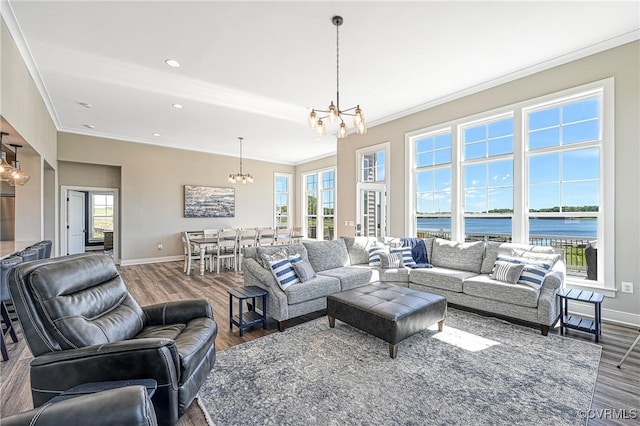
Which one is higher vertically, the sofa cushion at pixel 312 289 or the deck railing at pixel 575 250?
the deck railing at pixel 575 250

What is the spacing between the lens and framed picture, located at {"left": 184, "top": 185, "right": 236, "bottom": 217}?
800 centimetres

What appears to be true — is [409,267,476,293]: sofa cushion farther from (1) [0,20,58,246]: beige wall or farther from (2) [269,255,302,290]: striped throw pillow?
(1) [0,20,58,246]: beige wall

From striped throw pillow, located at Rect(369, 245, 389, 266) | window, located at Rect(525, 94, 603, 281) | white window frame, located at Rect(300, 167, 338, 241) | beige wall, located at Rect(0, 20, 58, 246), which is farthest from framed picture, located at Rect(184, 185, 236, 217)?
window, located at Rect(525, 94, 603, 281)

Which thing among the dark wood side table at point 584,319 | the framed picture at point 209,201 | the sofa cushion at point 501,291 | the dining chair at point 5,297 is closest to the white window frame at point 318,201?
the framed picture at point 209,201

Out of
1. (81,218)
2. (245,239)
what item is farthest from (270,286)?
(81,218)

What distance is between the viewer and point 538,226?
411 centimetres

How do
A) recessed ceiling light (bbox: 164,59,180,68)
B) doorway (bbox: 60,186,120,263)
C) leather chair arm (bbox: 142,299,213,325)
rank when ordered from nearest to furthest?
leather chair arm (bbox: 142,299,213,325) → recessed ceiling light (bbox: 164,59,180,68) → doorway (bbox: 60,186,120,263)

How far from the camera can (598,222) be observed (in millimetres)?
3566

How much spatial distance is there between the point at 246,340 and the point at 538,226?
13.8 feet

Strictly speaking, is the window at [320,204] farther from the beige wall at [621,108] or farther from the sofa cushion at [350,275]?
the beige wall at [621,108]

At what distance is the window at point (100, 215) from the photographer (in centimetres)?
994

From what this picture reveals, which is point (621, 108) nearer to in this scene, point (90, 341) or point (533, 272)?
point (533, 272)

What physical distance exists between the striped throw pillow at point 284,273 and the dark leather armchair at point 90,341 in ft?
4.21

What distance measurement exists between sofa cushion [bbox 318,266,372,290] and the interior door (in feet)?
6.35
